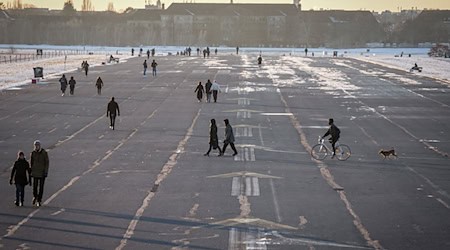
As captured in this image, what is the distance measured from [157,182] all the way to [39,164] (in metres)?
4.18

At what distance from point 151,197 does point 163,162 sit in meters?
5.83

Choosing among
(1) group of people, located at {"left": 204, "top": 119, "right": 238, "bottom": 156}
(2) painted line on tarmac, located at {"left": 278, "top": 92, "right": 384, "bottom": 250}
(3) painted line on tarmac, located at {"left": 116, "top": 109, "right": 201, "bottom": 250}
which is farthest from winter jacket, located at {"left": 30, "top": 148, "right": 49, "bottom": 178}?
(1) group of people, located at {"left": 204, "top": 119, "right": 238, "bottom": 156}

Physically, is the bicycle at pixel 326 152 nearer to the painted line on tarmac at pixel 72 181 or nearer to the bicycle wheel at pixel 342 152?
the bicycle wheel at pixel 342 152

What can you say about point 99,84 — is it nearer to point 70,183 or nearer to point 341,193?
point 70,183

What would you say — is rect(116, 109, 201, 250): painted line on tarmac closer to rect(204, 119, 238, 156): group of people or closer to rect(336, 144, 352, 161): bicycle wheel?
rect(204, 119, 238, 156): group of people

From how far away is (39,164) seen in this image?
1961 cm

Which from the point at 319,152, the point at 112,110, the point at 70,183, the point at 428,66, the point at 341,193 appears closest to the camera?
the point at 341,193

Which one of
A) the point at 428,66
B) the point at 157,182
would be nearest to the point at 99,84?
the point at 157,182

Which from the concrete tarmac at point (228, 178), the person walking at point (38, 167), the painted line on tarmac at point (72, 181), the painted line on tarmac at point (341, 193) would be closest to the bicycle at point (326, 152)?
the concrete tarmac at point (228, 178)

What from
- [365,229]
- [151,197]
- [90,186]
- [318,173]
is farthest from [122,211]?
[318,173]

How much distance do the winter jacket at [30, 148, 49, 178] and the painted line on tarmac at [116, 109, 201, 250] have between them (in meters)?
2.27

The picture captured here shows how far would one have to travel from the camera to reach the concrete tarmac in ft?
55.9

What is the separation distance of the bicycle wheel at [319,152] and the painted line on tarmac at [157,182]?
13.7ft

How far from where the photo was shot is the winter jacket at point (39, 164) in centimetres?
1958
